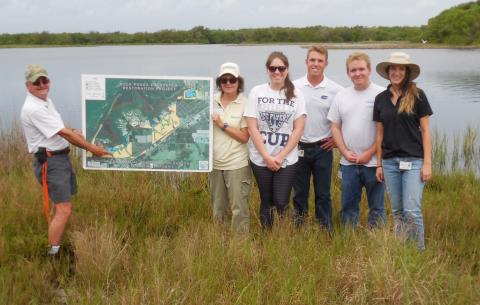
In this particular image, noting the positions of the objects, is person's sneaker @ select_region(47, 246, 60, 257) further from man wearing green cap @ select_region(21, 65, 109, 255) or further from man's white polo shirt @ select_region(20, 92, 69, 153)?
man's white polo shirt @ select_region(20, 92, 69, 153)

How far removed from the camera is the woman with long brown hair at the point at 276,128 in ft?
12.9

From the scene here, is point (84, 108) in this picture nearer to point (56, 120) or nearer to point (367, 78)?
point (56, 120)

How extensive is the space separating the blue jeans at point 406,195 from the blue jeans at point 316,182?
58 centimetres

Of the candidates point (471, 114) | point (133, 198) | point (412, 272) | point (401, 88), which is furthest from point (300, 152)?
point (471, 114)

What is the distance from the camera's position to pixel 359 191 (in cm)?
423

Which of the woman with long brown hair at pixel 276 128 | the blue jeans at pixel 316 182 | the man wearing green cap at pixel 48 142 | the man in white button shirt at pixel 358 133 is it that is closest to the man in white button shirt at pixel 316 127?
the blue jeans at pixel 316 182

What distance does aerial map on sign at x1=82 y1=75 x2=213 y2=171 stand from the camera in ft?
14.4

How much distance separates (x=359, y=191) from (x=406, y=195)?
495 millimetres

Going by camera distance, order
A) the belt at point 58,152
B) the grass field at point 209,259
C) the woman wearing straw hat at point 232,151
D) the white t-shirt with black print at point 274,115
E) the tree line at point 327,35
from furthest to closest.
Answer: the tree line at point 327,35 → the woman wearing straw hat at point 232,151 → the white t-shirt with black print at point 274,115 → the belt at point 58,152 → the grass field at point 209,259

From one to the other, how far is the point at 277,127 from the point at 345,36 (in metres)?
72.2

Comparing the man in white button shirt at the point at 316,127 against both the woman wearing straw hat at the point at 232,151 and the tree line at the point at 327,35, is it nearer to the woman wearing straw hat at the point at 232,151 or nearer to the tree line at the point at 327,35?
the woman wearing straw hat at the point at 232,151

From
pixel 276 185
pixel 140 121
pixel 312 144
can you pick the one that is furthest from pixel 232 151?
pixel 140 121

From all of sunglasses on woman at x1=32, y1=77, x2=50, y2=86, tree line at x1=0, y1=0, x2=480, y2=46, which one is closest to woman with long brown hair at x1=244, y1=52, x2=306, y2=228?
sunglasses on woman at x1=32, y1=77, x2=50, y2=86

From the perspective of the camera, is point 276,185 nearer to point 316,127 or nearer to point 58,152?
point 316,127
